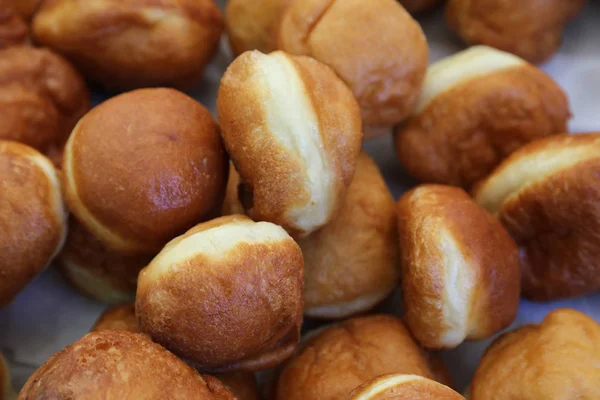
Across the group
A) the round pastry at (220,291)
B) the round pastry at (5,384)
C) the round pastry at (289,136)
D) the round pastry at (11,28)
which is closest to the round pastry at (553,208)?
the round pastry at (289,136)

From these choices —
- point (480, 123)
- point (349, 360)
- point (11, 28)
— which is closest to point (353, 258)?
point (349, 360)

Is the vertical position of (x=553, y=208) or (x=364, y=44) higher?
(x=364, y=44)

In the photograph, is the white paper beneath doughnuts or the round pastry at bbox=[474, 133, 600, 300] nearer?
the round pastry at bbox=[474, 133, 600, 300]

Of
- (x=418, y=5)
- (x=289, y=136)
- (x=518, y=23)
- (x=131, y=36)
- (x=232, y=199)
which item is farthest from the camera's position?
(x=418, y=5)

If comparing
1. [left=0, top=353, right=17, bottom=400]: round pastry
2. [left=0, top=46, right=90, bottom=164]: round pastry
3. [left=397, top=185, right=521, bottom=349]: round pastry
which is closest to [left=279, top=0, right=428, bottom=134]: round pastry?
[left=397, top=185, right=521, bottom=349]: round pastry

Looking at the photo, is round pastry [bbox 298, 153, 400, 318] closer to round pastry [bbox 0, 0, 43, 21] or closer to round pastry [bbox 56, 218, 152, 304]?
round pastry [bbox 56, 218, 152, 304]

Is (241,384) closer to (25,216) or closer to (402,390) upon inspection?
(402,390)

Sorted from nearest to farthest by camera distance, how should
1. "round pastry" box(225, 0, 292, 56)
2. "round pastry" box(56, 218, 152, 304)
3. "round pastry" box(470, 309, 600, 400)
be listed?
"round pastry" box(470, 309, 600, 400), "round pastry" box(56, 218, 152, 304), "round pastry" box(225, 0, 292, 56)
